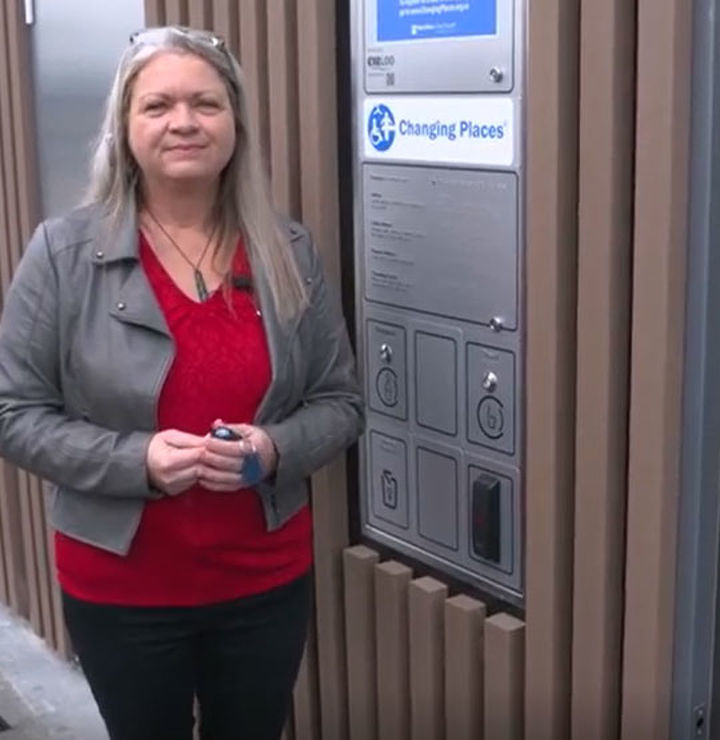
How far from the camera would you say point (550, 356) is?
2.43 m

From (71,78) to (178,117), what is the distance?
1.66m

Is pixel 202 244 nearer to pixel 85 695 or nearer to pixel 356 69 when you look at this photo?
pixel 356 69

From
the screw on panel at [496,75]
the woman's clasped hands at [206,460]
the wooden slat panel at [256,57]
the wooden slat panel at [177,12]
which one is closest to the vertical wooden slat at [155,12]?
the wooden slat panel at [177,12]

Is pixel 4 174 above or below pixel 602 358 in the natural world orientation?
above

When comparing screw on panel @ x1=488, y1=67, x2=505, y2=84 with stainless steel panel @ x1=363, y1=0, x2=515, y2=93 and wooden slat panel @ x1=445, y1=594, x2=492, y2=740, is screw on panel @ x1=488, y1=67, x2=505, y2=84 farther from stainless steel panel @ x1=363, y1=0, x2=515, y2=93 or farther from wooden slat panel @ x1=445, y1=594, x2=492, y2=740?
wooden slat panel @ x1=445, y1=594, x2=492, y2=740

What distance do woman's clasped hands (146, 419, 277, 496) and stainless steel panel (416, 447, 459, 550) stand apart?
1.43ft

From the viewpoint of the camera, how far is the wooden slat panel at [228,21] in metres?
3.21

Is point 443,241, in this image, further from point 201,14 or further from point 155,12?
point 155,12

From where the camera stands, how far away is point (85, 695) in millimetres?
4355

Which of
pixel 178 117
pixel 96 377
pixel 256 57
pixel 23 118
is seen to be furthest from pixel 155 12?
pixel 96 377

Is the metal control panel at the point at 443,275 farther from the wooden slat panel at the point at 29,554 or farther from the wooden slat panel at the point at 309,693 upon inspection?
the wooden slat panel at the point at 29,554

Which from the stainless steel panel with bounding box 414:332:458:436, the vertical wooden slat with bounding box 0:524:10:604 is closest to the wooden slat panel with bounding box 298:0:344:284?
the stainless steel panel with bounding box 414:332:458:436

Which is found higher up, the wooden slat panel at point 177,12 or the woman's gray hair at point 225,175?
the wooden slat panel at point 177,12

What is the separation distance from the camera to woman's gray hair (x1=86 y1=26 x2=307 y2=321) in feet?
8.46
